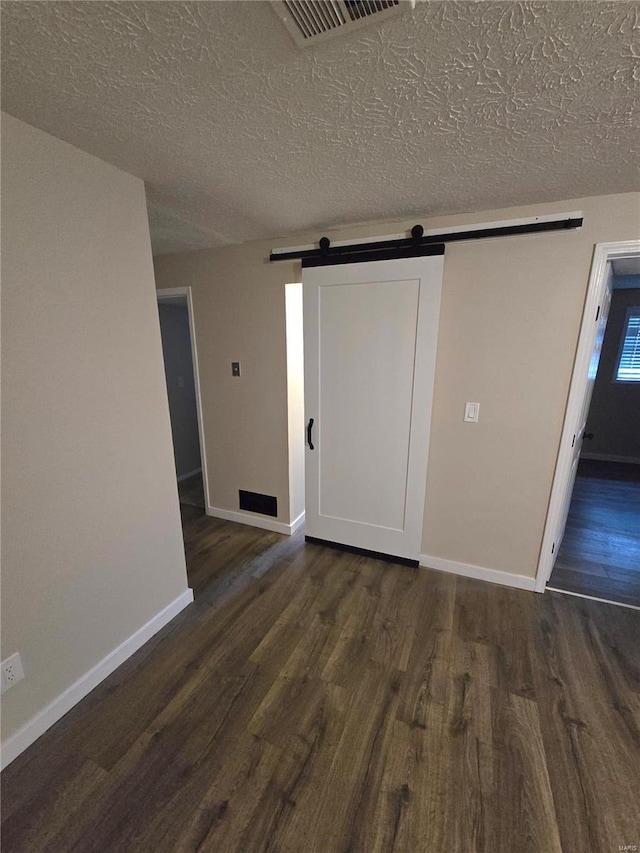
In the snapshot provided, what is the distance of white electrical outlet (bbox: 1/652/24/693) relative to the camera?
47.7 inches

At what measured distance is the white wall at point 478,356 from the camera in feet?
5.90

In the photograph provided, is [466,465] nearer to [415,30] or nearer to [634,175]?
[634,175]

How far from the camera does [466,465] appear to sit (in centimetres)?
217

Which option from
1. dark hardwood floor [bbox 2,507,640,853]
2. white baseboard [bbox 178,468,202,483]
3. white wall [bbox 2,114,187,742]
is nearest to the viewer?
dark hardwood floor [bbox 2,507,640,853]

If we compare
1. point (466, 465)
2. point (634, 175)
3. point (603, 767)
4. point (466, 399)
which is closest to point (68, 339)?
point (466, 399)

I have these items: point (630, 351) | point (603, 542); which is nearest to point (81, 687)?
point (603, 542)

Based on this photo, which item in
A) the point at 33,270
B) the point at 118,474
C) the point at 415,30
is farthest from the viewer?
the point at 118,474

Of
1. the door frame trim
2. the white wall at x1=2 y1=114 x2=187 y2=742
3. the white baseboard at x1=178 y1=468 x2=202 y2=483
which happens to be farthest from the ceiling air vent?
the white baseboard at x1=178 y1=468 x2=202 y2=483

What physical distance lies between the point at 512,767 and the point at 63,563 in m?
1.92

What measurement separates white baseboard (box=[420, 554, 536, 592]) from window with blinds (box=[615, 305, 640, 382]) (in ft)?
13.2

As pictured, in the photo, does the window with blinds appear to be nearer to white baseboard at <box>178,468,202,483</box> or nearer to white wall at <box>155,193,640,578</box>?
white wall at <box>155,193,640,578</box>

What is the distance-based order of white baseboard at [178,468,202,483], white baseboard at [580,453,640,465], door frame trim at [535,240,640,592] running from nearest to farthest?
door frame trim at [535,240,640,592] < white baseboard at [178,468,202,483] < white baseboard at [580,453,640,465]

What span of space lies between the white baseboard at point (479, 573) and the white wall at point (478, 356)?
33 mm

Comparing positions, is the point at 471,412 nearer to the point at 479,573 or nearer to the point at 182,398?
the point at 479,573
